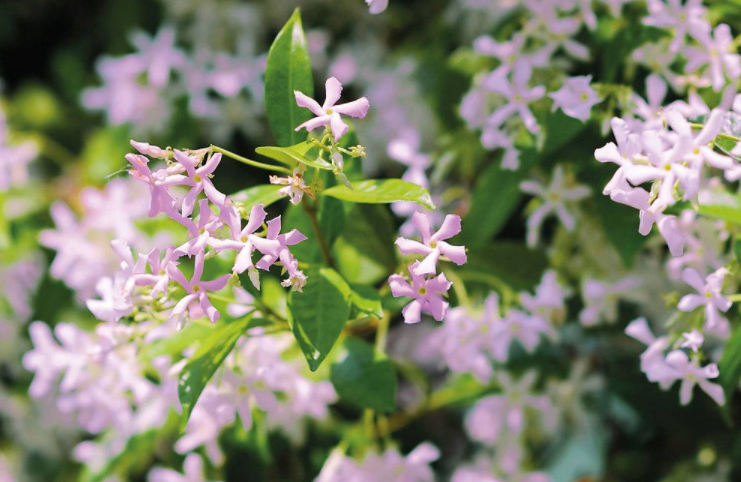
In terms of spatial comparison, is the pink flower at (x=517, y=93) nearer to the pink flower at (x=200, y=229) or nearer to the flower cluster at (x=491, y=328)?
the flower cluster at (x=491, y=328)

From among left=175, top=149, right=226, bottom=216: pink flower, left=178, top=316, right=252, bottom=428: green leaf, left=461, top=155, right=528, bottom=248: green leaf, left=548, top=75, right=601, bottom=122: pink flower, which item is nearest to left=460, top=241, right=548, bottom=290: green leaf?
left=461, top=155, right=528, bottom=248: green leaf

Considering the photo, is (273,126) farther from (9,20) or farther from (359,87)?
(9,20)

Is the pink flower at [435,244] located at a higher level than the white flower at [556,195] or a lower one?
higher

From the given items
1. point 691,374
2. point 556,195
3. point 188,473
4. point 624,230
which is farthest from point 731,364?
point 188,473

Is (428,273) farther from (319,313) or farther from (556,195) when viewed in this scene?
(556,195)

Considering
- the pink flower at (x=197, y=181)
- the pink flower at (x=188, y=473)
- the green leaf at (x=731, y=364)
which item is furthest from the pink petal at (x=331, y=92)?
the pink flower at (x=188, y=473)

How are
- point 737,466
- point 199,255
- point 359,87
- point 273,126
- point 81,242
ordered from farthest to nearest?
point 359,87
point 81,242
point 737,466
point 273,126
point 199,255

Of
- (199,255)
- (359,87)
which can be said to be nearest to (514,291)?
(199,255)
